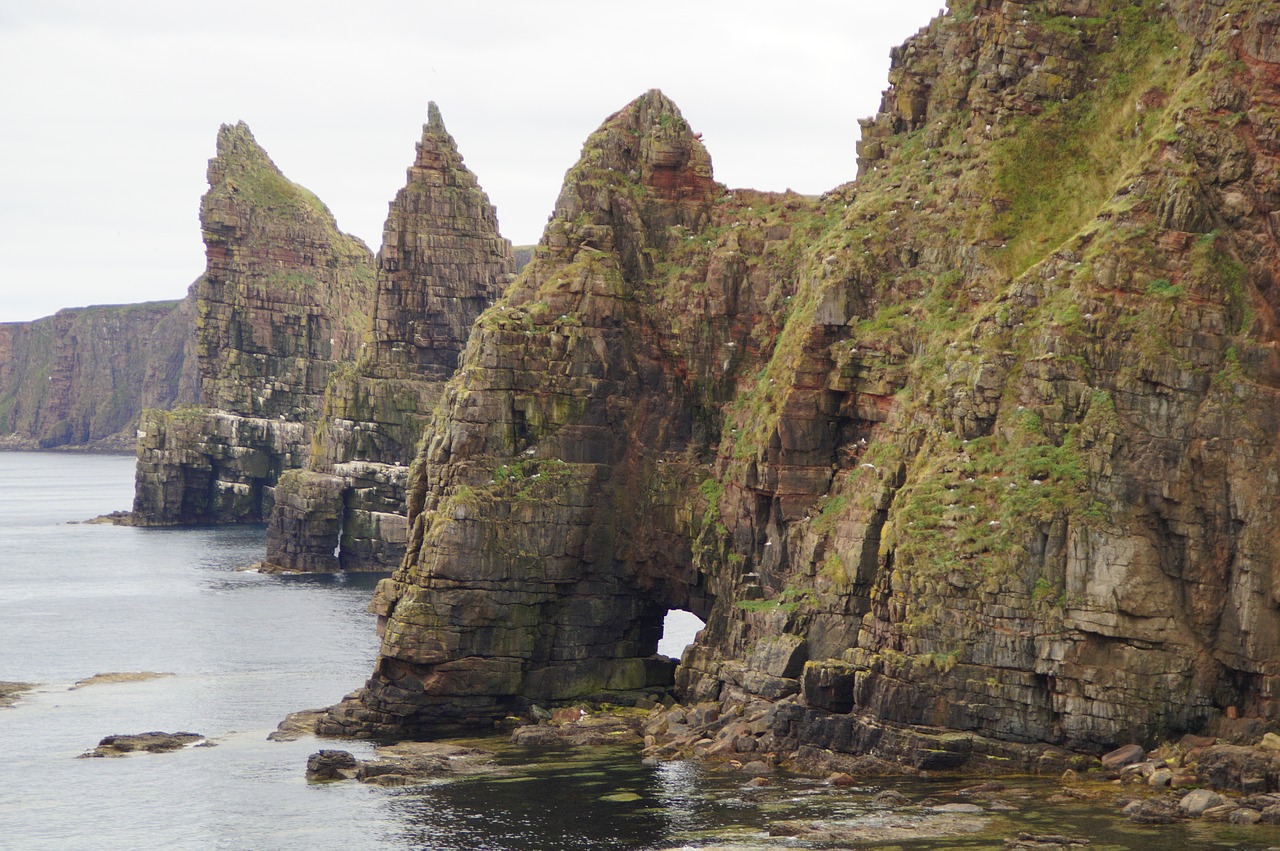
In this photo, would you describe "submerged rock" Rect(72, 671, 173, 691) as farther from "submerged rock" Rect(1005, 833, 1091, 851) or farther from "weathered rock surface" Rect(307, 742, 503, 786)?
"submerged rock" Rect(1005, 833, 1091, 851)

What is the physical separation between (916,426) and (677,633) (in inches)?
2366

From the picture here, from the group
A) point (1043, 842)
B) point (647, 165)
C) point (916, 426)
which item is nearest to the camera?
point (1043, 842)

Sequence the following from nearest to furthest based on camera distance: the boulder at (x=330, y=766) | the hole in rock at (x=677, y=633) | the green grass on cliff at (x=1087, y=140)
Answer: the green grass on cliff at (x=1087, y=140) → the boulder at (x=330, y=766) → the hole in rock at (x=677, y=633)

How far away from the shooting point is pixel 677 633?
502 feet

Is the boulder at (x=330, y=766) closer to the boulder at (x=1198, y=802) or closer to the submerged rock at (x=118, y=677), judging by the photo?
the boulder at (x=1198, y=802)

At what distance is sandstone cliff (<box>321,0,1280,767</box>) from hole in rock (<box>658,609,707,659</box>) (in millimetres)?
24752

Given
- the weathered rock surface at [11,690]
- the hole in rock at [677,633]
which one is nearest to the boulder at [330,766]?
the weathered rock surface at [11,690]

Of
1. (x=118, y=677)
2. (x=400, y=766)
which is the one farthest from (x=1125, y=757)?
(x=118, y=677)

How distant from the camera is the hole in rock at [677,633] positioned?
471ft

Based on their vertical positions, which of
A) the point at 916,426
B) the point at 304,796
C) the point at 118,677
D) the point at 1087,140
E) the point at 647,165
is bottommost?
the point at 304,796

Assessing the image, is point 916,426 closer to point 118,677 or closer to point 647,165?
point 647,165

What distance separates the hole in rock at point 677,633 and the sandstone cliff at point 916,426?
24.8m

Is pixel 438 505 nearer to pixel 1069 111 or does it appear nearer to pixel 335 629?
pixel 1069 111

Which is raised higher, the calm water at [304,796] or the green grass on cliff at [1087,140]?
the green grass on cliff at [1087,140]
